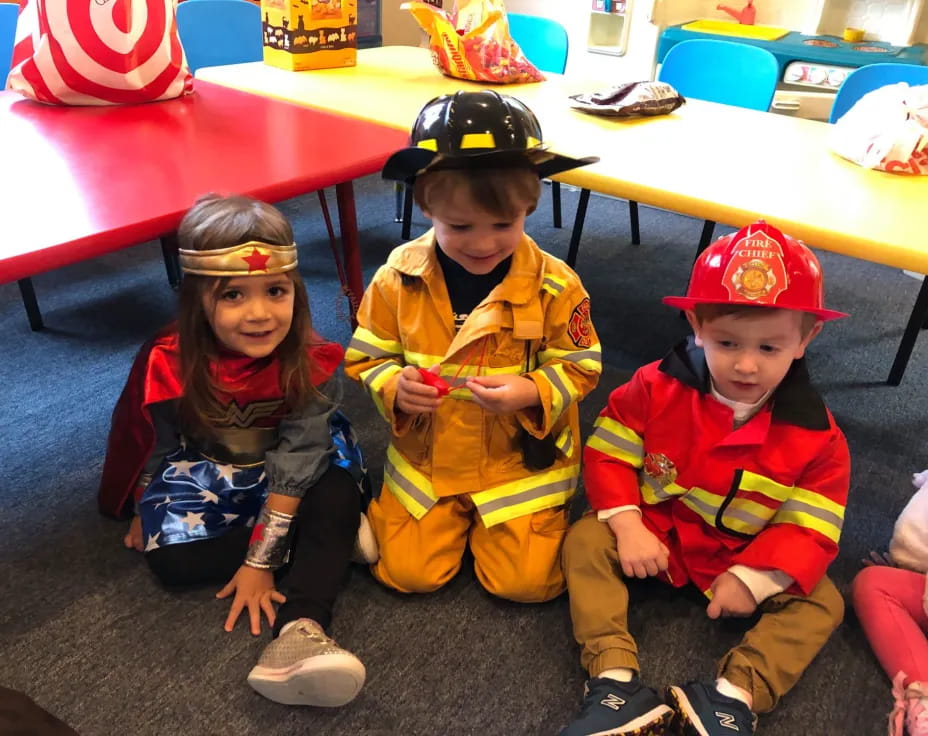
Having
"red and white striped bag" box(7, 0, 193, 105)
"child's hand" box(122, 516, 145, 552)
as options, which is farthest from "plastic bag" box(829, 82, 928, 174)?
"child's hand" box(122, 516, 145, 552)

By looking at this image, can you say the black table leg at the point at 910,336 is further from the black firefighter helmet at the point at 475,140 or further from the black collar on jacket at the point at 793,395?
the black firefighter helmet at the point at 475,140

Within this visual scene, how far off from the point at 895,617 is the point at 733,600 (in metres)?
0.31

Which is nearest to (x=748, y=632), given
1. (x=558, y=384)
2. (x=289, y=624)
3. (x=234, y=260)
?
(x=558, y=384)

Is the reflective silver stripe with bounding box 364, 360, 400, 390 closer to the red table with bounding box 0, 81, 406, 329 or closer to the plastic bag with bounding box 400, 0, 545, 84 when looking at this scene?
the red table with bounding box 0, 81, 406, 329

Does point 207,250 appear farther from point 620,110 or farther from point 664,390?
point 620,110

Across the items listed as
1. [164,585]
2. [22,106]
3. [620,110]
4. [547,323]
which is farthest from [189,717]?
[620,110]

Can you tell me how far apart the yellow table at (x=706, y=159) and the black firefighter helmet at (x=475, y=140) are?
33 centimetres

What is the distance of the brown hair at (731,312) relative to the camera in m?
1.12

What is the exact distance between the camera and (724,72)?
2.39m

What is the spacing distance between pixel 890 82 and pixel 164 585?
7.56 feet

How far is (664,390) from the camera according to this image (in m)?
1.28

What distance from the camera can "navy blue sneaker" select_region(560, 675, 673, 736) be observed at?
106cm

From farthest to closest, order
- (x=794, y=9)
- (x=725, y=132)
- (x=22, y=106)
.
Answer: (x=794, y=9)
(x=725, y=132)
(x=22, y=106)

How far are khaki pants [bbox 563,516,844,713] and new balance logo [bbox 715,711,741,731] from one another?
0.06 metres
